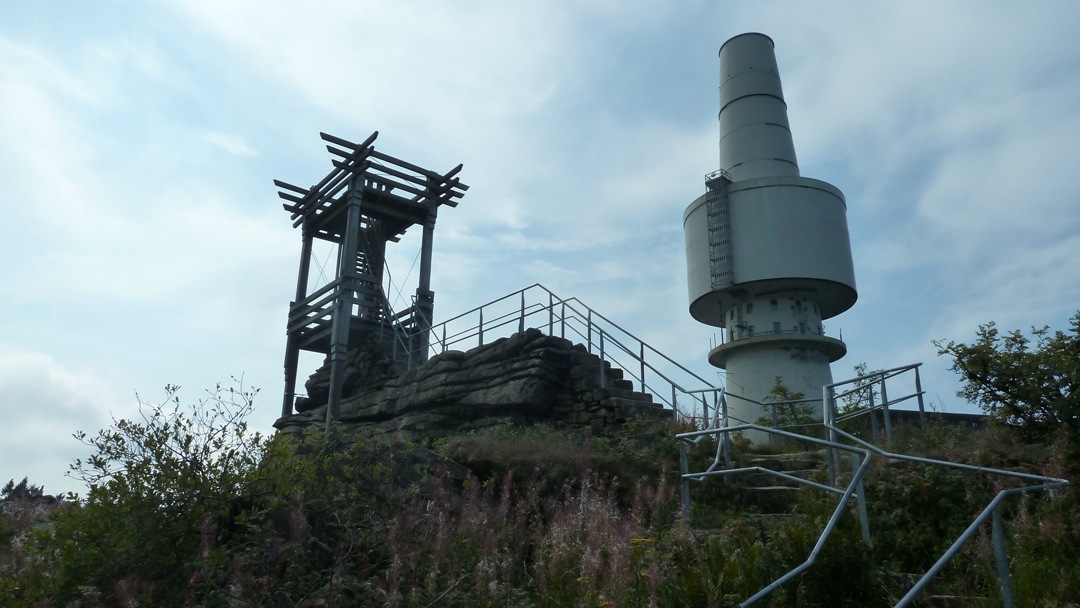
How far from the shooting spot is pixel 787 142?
1827 centimetres

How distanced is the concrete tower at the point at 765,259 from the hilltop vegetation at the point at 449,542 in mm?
9071

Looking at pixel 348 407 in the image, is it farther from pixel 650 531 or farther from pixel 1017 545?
pixel 1017 545

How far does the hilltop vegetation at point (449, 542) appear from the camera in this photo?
4773 millimetres

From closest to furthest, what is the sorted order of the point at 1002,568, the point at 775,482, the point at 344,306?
1. the point at 1002,568
2. the point at 775,482
3. the point at 344,306

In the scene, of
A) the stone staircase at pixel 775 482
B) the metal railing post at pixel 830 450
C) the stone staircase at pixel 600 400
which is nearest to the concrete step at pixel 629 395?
the stone staircase at pixel 600 400

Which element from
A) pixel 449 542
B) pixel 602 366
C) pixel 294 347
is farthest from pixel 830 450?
pixel 294 347

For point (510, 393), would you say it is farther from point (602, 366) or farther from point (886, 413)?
point (886, 413)

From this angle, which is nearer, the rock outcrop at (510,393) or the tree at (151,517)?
the tree at (151,517)

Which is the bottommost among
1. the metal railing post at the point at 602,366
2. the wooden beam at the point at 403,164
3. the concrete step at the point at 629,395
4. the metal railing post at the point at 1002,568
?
the metal railing post at the point at 1002,568

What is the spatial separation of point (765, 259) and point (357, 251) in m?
9.93

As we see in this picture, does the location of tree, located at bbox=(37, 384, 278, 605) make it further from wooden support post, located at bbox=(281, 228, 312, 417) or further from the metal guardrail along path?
wooden support post, located at bbox=(281, 228, 312, 417)

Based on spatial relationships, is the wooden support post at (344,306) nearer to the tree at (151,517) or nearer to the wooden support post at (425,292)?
the wooden support post at (425,292)

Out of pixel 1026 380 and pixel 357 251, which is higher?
pixel 357 251

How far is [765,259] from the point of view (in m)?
16.6
